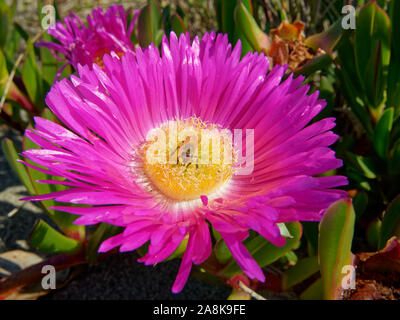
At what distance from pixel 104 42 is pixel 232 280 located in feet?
2.28

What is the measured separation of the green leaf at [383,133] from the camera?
95 cm

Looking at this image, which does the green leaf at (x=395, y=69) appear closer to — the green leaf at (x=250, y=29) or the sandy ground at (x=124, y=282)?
the green leaf at (x=250, y=29)

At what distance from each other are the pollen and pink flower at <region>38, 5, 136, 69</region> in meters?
0.26

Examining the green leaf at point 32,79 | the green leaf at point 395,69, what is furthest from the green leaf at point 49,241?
the green leaf at point 395,69

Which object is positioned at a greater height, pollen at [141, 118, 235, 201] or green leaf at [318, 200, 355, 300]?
pollen at [141, 118, 235, 201]

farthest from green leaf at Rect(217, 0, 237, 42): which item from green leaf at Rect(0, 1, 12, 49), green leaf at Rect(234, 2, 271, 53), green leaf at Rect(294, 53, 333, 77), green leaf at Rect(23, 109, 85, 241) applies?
green leaf at Rect(0, 1, 12, 49)

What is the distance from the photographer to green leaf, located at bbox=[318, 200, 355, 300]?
25.4 inches

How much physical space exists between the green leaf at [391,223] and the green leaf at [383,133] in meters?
0.20

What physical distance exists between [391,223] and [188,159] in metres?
0.44

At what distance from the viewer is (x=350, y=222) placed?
652mm

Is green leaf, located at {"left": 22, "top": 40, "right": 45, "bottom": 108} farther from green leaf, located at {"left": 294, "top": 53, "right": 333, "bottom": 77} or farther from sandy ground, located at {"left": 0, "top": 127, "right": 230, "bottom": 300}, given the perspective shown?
green leaf, located at {"left": 294, "top": 53, "right": 333, "bottom": 77}
